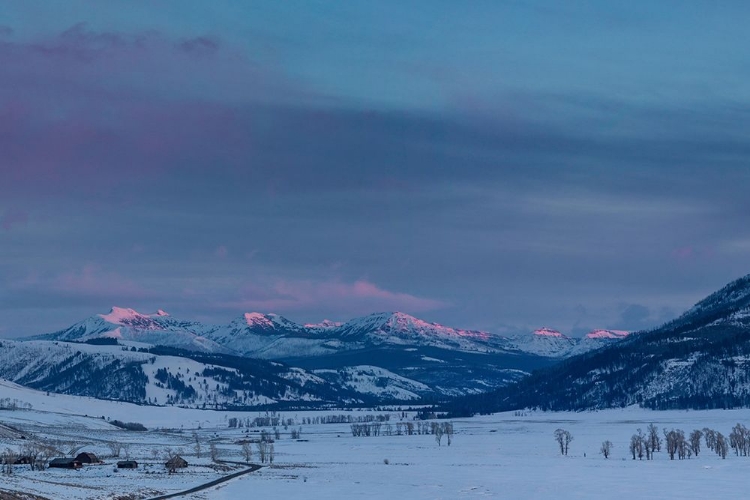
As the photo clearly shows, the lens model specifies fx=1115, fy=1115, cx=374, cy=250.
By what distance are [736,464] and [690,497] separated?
6560 cm

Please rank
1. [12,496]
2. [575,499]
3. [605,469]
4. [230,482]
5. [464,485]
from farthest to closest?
[605,469] → [230,482] → [464,485] → [575,499] → [12,496]

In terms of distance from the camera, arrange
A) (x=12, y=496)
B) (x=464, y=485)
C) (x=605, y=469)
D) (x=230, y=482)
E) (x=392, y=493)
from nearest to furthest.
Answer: (x=12, y=496) < (x=392, y=493) < (x=464, y=485) < (x=230, y=482) < (x=605, y=469)

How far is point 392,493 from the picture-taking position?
483 ft

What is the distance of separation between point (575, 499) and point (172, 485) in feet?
192

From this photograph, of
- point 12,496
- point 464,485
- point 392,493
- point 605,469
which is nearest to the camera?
point 12,496

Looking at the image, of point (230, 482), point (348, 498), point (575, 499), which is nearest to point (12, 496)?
point (348, 498)

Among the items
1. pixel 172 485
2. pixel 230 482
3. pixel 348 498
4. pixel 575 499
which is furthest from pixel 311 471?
pixel 575 499

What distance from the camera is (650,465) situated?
647 feet

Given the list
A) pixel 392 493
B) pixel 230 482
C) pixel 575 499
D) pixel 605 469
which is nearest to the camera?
pixel 575 499

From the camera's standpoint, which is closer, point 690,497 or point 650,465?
point 690,497

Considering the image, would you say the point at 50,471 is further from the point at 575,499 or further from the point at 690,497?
the point at 690,497

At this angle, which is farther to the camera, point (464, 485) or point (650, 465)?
point (650, 465)

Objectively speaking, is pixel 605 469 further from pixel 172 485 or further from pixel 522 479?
pixel 172 485

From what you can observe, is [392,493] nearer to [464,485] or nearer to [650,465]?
[464,485]
